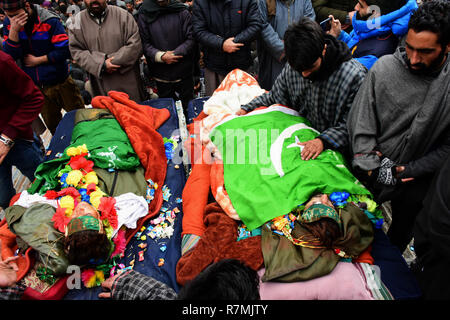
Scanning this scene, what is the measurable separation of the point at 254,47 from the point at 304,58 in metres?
3.32

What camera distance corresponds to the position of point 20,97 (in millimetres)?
2273

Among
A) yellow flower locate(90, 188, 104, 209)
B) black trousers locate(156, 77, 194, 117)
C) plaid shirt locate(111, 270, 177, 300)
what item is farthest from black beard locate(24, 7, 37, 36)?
plaid shirt locate(111, 270, 177, 300)

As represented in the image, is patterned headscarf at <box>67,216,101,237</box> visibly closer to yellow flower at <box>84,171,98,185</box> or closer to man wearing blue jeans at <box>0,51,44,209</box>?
yellow flower at <box>84,171,98,185</box>

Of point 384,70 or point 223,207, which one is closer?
point 384,70

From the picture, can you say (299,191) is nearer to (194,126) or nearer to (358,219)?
(358,219)

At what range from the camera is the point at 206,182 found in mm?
2229

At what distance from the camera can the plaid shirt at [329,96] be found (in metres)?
1.94

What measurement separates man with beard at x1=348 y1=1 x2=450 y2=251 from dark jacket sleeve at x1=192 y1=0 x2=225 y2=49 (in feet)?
6.09

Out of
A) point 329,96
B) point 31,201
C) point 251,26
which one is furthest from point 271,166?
point 251,26


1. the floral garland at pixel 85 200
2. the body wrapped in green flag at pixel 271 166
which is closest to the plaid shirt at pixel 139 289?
the floral garland at pixel 85 200

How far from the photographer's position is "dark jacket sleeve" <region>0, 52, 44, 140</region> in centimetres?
213

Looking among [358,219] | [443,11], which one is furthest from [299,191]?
[443,11]

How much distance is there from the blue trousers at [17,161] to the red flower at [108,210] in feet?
3.73

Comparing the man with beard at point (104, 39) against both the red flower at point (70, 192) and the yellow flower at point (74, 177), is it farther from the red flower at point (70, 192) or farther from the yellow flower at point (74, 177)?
the red flower at point (70, 192)
